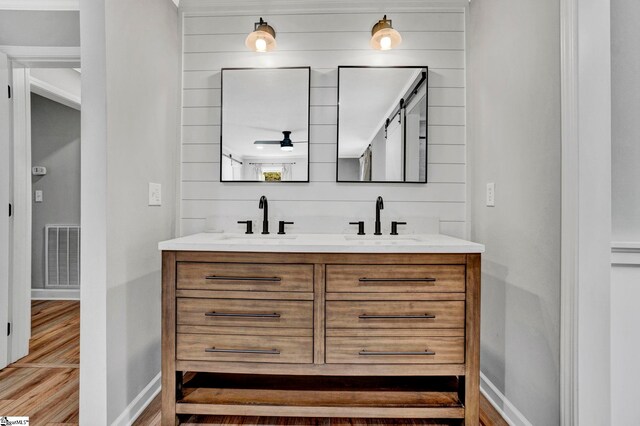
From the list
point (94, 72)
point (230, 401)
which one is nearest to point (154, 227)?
point (94, 72)

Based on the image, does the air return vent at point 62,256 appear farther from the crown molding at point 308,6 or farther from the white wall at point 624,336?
the white wall at point 624,336

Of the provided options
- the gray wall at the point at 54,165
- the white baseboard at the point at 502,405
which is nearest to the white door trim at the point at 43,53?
the gray wall at the point at 54,165

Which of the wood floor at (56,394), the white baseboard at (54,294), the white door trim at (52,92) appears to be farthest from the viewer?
the white baseboard at (54,294)

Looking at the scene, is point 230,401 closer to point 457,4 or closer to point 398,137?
point 398,137

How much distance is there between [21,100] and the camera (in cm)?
238

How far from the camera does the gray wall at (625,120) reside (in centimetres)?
128

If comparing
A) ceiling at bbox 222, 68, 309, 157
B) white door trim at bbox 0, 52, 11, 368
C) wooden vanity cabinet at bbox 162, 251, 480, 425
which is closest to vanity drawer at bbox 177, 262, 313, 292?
wooden vanity cabinet at bbox 162, 251, 480, 425

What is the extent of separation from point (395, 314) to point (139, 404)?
1480 millimetres

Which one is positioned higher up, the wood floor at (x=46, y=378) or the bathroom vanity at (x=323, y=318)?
the bathroom vanity at (x=323, y=318)

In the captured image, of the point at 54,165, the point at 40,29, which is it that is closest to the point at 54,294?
the point at 54,165

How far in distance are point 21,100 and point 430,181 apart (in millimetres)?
3102

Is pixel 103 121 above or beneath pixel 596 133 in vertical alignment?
above

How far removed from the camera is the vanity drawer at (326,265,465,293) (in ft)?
4.88

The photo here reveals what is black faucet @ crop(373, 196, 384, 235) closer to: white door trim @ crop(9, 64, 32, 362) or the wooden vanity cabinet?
the wooden vanity cabinet
